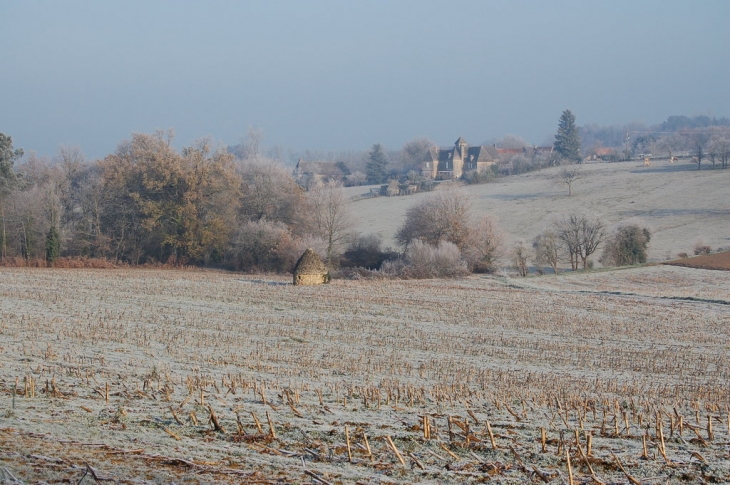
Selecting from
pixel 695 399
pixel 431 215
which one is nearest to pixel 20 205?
pixel 431 215

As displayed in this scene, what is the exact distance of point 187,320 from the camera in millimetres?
24266

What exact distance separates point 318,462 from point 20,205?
57.9 m

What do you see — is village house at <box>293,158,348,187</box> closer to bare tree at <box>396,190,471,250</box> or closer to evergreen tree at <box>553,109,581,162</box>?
evergreen tree at <box>553,109,581,162</box>

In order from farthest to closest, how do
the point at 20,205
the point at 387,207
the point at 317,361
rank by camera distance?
1. the point at 387,207
2. the point at 20,205
3. the point at 317,361

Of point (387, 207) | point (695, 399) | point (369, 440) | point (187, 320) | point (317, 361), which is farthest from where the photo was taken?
point (387, 207)

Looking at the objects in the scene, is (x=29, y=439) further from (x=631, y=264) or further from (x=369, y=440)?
(x=631, y=264)

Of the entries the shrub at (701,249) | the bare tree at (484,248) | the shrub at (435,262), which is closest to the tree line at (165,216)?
the shrub at (435,262)

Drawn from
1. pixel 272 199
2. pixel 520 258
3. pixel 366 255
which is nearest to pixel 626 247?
pixel 520 258

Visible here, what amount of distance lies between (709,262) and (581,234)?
33.0 feet

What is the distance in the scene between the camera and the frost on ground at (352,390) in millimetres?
6855

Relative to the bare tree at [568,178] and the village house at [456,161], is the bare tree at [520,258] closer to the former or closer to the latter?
the bare tree at [568,178]

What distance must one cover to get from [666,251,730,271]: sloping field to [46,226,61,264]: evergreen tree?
47.4 meters

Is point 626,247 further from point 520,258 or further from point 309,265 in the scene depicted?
point 309,265

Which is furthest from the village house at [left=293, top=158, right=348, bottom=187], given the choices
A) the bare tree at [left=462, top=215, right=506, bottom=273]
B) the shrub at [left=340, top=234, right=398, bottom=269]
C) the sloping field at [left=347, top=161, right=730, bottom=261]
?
the bare tree at [left=462, top=215, right=506, bottom=273]
